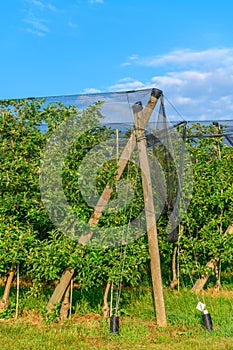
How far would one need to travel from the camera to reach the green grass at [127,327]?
4316 millimetres

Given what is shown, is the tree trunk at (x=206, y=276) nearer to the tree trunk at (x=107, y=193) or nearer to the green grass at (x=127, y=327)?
the green grass at (x=127, y=327)

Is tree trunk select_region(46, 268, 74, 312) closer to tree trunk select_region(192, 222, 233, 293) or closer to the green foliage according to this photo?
the green foliage

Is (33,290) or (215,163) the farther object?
(215,163)

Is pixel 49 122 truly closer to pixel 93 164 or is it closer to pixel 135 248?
pixel 93 164

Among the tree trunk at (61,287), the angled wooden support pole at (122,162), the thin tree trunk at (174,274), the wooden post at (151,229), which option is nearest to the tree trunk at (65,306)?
the tree trunk at (61,287)

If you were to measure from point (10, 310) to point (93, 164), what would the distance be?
77.7 inches

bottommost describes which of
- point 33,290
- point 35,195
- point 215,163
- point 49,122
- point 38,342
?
point 38,342

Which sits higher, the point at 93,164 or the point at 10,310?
the point at 93,164

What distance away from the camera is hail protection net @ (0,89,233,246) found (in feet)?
16.5

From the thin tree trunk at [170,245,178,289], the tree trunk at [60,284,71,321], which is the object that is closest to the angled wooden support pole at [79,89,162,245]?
the tree trunk at [60,284,71,321]

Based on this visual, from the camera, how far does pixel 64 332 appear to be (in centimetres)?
464

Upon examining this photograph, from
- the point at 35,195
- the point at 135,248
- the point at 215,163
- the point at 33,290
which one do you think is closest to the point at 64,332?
the point at 33,290

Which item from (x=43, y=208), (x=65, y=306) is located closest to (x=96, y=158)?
(x=43, y=208)

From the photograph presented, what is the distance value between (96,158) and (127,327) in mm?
1839
